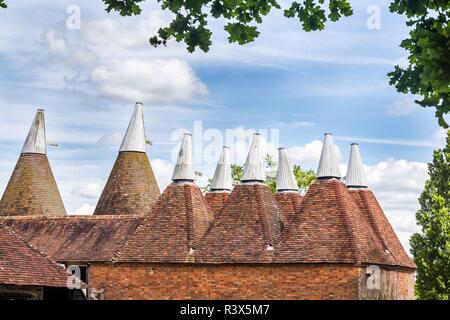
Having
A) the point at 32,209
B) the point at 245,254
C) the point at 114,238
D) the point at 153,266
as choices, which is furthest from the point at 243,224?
the point at 32,209

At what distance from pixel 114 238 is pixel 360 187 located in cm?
924

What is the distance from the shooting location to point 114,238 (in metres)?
30.8

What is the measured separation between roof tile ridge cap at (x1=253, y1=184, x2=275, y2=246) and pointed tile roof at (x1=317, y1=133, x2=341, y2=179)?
2097 millimetres

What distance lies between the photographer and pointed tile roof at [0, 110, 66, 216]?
3559 centimetres

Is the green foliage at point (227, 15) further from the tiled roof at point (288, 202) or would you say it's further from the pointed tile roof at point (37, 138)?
the pointed tile roof at point (37, 138)

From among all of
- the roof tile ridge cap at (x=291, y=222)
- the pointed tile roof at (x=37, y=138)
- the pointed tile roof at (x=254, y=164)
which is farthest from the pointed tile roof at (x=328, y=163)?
the pointed tile roof at (x=37, y=138)

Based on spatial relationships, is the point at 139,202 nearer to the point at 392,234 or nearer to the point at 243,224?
the point at 243,224

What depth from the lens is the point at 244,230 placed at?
90.7 feet

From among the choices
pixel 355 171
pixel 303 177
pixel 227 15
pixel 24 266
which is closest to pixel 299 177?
pixel 303 177

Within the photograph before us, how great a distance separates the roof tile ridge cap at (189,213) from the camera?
Result: 92.3 ft

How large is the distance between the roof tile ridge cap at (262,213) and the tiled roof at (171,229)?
205 centimetres

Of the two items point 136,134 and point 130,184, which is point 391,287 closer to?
point 130,184

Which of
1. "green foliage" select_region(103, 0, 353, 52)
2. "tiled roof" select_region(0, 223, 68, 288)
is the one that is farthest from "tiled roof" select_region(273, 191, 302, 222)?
"green foliage" select_region(103, 0, 353, 52)

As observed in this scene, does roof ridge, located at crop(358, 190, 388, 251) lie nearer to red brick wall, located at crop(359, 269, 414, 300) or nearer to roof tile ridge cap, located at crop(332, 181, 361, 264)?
red brick wall, located at crop(359, 269, 414, 300)
